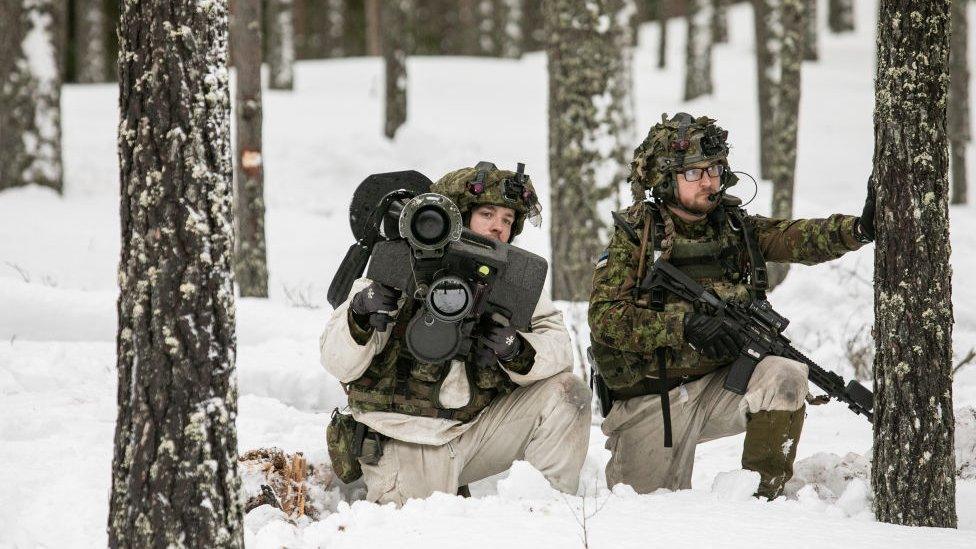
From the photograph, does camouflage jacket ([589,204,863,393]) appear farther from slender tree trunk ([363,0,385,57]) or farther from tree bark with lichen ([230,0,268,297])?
slender tree trunk ([363,0,385,57])

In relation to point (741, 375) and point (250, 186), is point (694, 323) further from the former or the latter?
point (250, 186)

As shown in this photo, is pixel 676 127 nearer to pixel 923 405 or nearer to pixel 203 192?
pixel 923 405

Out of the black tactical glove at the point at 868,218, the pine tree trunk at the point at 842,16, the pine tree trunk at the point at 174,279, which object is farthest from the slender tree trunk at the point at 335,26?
the pine tree trunk at the point at 174,279

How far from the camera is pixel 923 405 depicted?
3562mm

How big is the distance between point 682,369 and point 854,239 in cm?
93

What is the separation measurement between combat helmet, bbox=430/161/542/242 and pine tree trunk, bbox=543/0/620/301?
310 cm

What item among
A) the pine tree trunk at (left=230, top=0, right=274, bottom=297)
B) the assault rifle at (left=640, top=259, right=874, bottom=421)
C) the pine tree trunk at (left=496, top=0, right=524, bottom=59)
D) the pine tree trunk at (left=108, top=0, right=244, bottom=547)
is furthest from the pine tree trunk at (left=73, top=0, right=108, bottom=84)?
the pine tree trunk at (left=108, top=0, right=244, bottom=547)

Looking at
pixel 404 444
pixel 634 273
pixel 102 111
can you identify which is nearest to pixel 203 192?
pixel 404 444

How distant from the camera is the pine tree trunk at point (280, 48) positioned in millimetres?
17312

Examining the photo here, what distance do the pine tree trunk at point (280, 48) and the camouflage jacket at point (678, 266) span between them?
1388 centimetres

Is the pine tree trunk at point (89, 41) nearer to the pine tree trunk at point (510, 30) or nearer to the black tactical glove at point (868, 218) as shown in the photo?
the pine tree trunk at point (510, 30)

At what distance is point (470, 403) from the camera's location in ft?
14.2

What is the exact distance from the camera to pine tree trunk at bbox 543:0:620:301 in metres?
7.45

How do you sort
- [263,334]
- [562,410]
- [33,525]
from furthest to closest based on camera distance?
[263,334] < [562,410] < [33,525]
